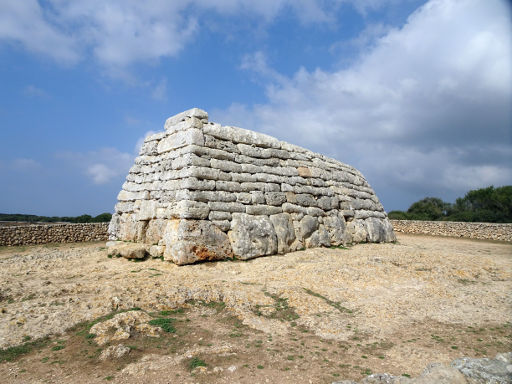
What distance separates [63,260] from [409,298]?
8440 mm

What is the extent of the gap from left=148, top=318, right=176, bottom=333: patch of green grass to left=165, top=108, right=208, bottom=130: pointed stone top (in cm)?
603

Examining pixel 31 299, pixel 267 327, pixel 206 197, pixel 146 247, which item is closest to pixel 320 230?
pixel 206 197

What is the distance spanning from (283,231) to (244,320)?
4614 millimetres

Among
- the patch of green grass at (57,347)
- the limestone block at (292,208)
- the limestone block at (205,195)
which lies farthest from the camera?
the limestone block at (292,208)

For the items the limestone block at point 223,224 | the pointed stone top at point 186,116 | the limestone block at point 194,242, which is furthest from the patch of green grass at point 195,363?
the pointed stone top at point 186,116

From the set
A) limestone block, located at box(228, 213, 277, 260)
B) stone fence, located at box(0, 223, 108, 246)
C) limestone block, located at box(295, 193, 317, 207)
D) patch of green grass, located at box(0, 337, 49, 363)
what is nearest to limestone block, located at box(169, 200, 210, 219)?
limestone block, located at box(228, 213, 277, 260)

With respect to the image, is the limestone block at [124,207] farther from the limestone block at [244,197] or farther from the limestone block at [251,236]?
the limestone block at [251,236]

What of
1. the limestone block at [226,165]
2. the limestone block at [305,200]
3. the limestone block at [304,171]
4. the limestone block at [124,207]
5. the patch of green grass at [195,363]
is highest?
the limestone block at [304,171]

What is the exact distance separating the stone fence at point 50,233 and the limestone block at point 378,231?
13.6 meters

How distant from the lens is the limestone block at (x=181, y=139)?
8818 millimetres

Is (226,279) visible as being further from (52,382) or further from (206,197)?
(52,382)

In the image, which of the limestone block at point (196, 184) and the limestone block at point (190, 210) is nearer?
the limestone block at point (190, 210)

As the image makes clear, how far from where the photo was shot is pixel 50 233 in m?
15.7

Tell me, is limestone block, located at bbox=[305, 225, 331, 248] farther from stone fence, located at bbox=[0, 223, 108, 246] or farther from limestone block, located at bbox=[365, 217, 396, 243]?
stone fence, located at bbox=[0, 223, 108, 246]
